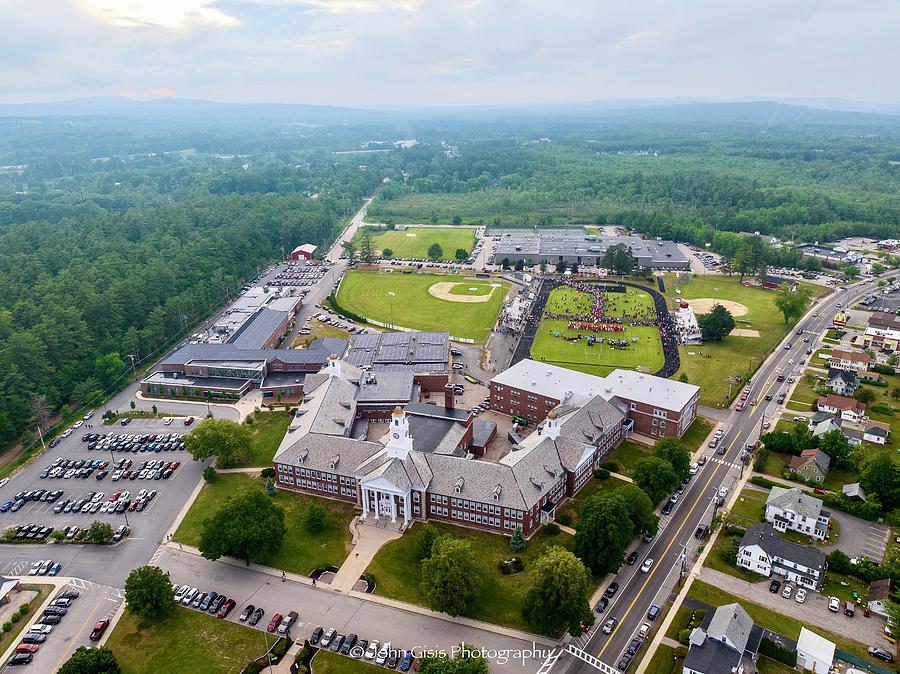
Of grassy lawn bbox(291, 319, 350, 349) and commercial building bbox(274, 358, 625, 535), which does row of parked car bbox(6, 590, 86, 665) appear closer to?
commercial building bbox(274, 358, 625, 535)

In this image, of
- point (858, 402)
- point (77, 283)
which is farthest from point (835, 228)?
point (77, 283)

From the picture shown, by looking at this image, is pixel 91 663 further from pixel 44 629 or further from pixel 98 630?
pixel 44 629

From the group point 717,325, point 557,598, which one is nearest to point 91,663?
point 557,598

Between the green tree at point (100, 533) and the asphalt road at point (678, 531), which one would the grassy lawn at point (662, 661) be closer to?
the asphalt road at point (678, 531)

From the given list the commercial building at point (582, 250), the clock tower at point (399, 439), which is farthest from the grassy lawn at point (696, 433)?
the commercial building at point (582, 250)

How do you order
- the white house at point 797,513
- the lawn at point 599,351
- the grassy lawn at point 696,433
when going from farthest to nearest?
1. the lawn at point 599,351
2. the grassy lawn at point 696,433
3. the white house at point 797,513

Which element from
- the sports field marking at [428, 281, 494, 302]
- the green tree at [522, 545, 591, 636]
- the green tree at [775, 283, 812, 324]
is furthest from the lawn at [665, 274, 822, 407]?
the green tree at [522, 545, 591, 636]
